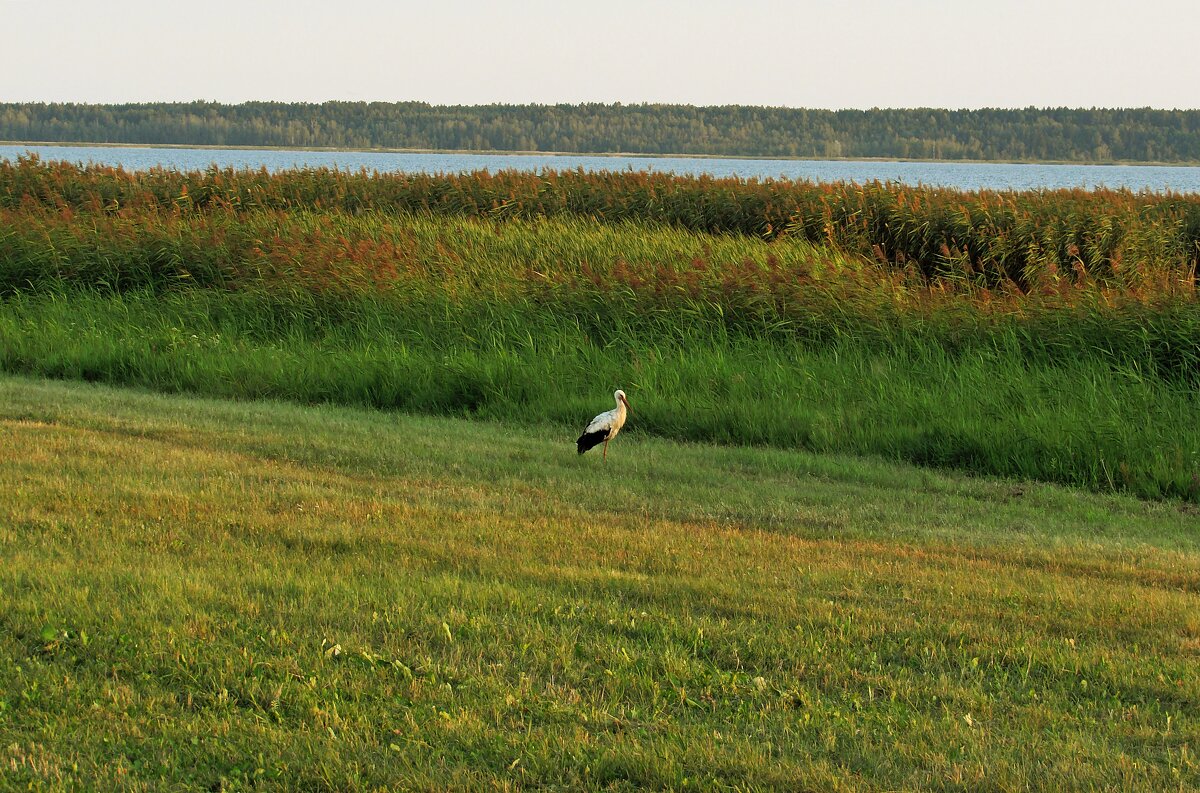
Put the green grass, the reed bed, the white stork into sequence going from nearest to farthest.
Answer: the white stork < the green grass < the reed bed

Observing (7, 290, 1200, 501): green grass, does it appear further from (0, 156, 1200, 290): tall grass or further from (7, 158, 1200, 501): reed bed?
(0, 156, 1200, 290): tall grass

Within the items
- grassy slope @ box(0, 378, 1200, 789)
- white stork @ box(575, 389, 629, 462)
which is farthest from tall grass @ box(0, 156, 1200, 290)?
grassy slope @ box(0, 378, 1200, 789)

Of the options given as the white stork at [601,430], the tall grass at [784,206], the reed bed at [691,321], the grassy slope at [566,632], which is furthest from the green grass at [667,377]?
the tall grass at [784,206]

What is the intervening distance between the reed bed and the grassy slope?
2817 mm

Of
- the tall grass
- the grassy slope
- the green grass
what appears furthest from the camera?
the tall grass

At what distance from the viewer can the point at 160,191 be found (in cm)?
2698

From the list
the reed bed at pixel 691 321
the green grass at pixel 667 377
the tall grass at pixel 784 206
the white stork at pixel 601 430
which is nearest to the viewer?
the white stork at pixel 601 430

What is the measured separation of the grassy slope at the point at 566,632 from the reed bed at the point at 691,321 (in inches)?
111

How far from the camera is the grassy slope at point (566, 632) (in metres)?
4.21

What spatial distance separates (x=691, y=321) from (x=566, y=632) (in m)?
10.8

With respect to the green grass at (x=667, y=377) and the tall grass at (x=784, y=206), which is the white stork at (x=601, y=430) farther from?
the tall grass at (x=784, y=206)

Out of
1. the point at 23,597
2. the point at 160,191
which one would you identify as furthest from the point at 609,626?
the point at 160,191

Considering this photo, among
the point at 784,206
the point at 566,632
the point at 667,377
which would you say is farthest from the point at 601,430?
the point at 784,206

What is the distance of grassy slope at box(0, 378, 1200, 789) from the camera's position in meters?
4.21
